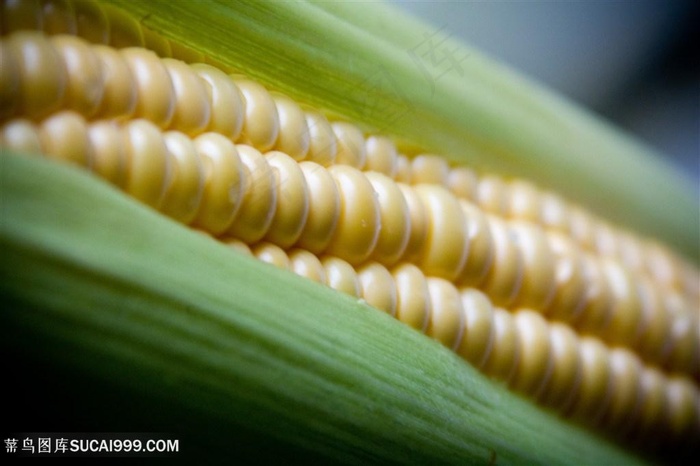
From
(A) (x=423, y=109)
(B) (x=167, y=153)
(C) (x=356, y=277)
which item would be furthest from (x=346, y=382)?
(A) (x=423, y=109)

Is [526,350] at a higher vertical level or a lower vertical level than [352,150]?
lower

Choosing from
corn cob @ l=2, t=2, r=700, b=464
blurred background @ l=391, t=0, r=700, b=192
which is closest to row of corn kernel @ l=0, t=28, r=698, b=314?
corn cob @ l=2, t=2, r=700, b=464

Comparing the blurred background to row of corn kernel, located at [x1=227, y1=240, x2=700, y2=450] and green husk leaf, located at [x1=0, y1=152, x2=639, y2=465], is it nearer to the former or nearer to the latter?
row of corn kernel, located at [x1=227, y1=240, x2=700, y2=450]

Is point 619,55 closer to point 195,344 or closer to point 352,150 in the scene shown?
point 352,150

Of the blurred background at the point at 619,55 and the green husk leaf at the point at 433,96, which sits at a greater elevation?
the blurred background at the point at 619,55

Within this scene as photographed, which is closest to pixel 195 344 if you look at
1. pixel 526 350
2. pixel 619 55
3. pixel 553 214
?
pixel 526 350

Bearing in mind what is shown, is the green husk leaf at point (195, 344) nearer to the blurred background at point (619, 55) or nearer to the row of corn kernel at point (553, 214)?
the row of corn kernel at point (553, 214)

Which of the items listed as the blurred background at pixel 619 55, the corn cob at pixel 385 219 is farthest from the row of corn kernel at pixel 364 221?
the blurred background at pixel 619 55
